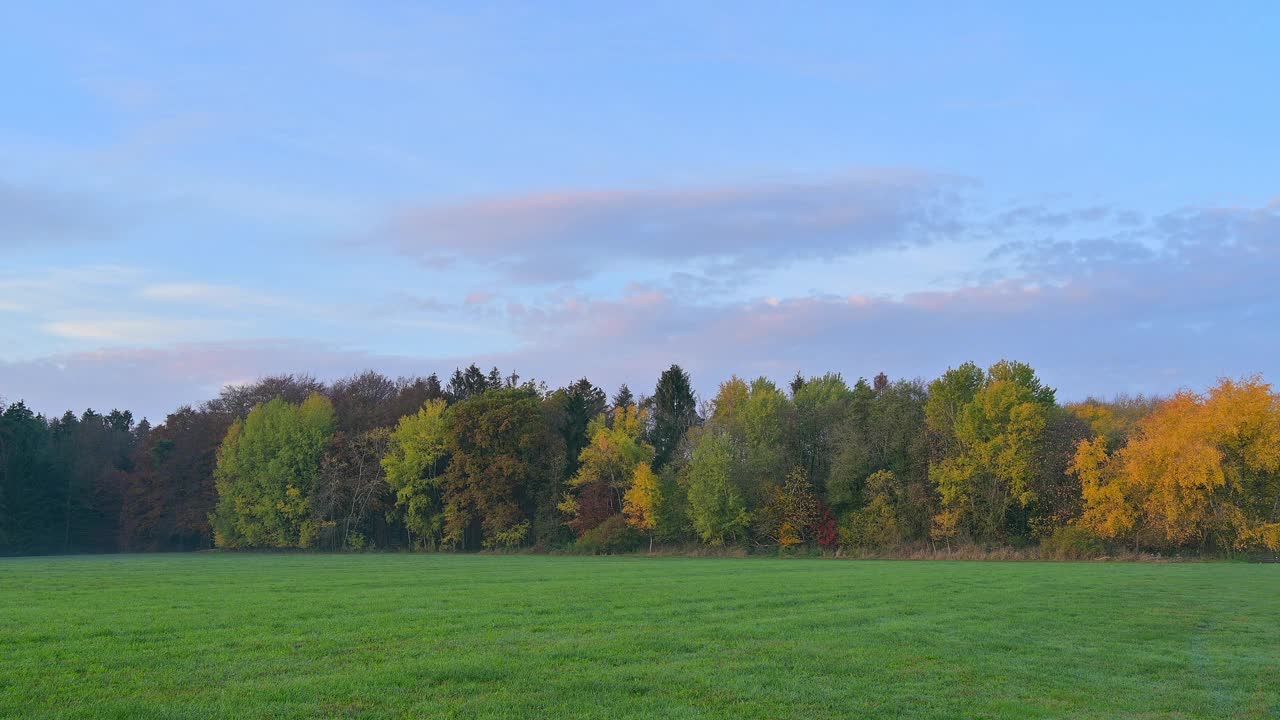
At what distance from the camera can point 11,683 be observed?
12031 millimetres

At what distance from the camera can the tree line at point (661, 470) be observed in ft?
197

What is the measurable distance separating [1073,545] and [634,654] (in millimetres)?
53561

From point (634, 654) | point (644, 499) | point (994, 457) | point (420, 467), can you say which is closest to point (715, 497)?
point (644, 499)

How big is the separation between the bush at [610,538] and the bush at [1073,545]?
3276cm

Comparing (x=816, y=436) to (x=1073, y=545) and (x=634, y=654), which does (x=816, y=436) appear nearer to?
(x=1073, y=545)

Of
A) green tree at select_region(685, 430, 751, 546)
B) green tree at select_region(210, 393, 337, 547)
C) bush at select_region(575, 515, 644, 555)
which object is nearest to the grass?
green tree at select_region(685, 430, 751, 546)

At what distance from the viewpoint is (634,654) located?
1516 cm

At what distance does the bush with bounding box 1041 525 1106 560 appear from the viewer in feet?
198

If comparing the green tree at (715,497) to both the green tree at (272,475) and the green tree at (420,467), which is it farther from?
the green tree at (272,475)

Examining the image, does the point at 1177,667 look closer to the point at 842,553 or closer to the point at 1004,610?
the point at 1004,610

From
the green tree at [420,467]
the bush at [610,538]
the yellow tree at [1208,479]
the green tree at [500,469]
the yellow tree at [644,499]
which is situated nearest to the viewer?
the yellow tree at [1208,479]

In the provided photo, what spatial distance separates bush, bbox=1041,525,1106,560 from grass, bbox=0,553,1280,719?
34337mm

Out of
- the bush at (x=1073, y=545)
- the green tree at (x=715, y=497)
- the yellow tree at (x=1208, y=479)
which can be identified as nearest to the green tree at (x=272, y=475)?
the green tree at (x=715, y=497)

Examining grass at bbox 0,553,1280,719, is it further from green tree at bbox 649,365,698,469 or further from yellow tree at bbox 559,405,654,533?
green tree at bbox 649,365,698,469
